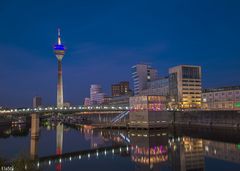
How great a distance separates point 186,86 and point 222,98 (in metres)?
36.8

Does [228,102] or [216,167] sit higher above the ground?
[228,102]

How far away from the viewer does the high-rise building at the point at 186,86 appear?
175 m

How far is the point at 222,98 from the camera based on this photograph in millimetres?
141000

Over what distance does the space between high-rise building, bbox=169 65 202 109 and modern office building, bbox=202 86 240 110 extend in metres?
18.9

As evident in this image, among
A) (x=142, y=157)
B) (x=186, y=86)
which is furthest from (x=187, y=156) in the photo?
(x=186, y=86)

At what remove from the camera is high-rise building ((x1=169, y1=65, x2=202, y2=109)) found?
175m

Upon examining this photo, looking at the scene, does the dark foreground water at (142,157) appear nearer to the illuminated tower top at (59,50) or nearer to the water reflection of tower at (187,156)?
the water reflection of tower at (187,156)

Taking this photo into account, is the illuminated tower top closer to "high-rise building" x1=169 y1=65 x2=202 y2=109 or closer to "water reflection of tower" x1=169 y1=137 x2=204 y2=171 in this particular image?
"high-rise building" x1=169 y1=65 x2=202 y2=109

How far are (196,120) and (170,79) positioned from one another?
64987 millimetres

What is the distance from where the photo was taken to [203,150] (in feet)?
200

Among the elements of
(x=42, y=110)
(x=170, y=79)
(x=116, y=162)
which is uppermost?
(x=170, y=79)

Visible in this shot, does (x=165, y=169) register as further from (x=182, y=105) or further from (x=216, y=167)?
(x=182, y=105)

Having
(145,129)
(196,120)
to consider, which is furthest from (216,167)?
(196,120)

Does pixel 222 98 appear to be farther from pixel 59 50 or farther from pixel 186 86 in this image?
pixel 59 50
